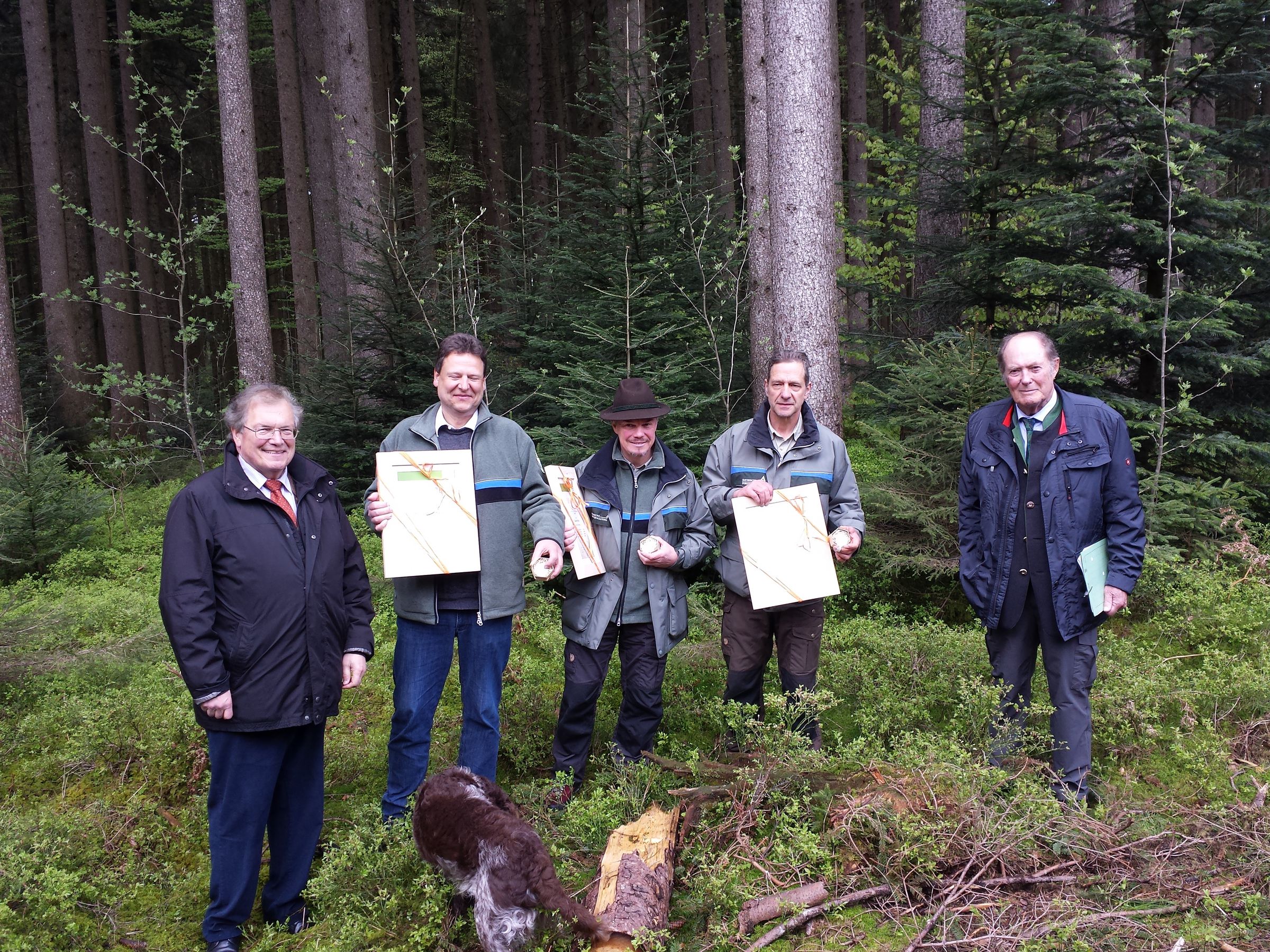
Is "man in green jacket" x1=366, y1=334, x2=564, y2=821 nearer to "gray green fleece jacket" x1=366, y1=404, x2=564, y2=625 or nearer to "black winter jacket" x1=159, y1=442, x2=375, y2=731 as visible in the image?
"gray green fleece jacket" x1=366, y1=404, x2=564, y2=625

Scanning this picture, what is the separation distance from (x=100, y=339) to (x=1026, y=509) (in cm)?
3010

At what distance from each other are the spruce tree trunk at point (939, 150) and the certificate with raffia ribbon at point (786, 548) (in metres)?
4.90

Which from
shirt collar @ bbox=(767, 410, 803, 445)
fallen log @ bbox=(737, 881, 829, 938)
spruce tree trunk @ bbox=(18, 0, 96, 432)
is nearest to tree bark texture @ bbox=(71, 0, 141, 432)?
spruce tree trunk @ bbox=(18, 0, 96, 432)

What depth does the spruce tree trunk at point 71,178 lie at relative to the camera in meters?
16.8

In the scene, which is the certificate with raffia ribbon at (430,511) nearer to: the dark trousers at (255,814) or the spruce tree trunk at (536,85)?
the dark trousers at (255,814)

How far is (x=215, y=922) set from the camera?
3.61m

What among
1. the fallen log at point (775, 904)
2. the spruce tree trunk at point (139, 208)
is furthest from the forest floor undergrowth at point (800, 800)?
the spruce tree trunk at point (139, 208)

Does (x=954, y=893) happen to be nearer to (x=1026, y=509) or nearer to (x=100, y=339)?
(x=1026, y=509)

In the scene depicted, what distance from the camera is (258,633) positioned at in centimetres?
345

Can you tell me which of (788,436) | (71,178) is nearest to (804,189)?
(788,436)

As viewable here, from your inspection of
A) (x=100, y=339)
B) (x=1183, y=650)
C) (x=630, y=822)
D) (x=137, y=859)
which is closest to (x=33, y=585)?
(x=137, y=859)

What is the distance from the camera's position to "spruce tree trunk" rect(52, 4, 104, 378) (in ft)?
55.1

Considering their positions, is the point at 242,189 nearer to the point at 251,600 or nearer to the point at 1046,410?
the point at 251,600

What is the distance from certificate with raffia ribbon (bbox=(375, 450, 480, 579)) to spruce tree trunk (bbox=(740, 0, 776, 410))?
4.64 meters
